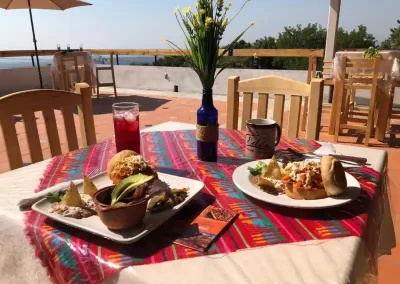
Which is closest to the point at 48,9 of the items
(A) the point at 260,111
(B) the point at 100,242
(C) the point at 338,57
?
(C) the point at 338,57

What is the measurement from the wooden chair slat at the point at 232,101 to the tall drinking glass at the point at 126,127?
77 cm

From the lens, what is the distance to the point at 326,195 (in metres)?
0.71

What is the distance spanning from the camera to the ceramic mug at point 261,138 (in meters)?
0.97

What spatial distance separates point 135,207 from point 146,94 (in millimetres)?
6522

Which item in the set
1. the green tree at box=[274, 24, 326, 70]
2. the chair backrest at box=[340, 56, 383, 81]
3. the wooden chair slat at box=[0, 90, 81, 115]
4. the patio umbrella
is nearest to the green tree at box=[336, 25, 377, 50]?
the green tree at box=[274, 24, 326, 70]

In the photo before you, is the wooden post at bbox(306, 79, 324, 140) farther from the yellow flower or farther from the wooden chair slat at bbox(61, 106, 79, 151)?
the wooden chair slat at bbox(61, 106, 79, 151)

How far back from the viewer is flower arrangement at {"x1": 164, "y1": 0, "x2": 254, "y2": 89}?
811 millimetres

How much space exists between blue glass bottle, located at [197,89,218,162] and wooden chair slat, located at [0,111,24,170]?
71 centimetres

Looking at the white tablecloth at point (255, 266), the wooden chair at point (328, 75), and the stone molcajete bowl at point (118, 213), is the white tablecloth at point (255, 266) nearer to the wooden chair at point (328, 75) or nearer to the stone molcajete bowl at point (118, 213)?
the stone molcajete bowl at point (118, 213)

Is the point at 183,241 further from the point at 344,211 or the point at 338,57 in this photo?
the point at 338,57

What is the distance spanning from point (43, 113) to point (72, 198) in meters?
0.80

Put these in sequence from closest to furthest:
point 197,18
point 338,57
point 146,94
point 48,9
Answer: point 197,18 < point 338,57 < point 48,9 < point 146,94

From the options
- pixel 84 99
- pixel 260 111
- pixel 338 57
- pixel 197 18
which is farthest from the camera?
pixel 338 57

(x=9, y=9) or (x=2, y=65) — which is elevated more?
(x=9, y=9)
